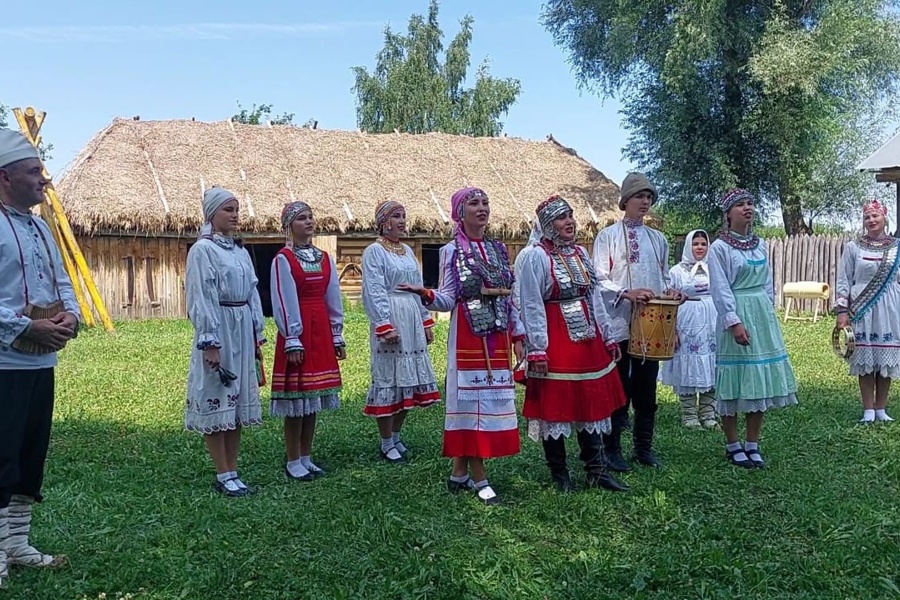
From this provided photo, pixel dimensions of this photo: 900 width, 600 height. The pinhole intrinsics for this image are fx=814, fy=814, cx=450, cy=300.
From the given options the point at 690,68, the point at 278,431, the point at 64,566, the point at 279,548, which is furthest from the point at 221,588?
the point at 690,68

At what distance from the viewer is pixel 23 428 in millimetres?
3680

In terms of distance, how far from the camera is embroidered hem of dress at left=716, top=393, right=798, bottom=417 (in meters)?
5.34

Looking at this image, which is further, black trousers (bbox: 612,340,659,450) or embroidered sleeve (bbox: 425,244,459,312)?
black trousers (bbox: 612,340,659,450)

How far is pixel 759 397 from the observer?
5297mm

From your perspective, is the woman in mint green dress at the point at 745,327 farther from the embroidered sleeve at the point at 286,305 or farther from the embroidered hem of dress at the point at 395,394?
the embroidered sleeve at the point at 286,305

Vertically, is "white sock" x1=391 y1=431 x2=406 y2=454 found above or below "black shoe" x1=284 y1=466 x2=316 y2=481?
above

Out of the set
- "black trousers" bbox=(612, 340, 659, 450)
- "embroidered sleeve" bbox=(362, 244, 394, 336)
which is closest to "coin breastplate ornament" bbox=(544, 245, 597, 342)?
"black trousers" bbox=(612, 340, 659, 450)

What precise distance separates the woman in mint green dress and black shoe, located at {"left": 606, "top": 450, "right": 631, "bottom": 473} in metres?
0.74

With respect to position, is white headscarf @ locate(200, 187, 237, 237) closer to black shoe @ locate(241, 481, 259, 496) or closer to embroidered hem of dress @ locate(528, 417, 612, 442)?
black shoe @ locate(241, 481, 259, 496)

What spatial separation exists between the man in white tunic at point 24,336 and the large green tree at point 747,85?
19.9m

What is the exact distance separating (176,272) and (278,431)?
12011 millimetres

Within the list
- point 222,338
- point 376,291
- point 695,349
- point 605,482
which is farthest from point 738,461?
point 222,338

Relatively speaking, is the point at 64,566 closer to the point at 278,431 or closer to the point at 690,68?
the point at 278,431

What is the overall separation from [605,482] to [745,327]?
1.42 meters
